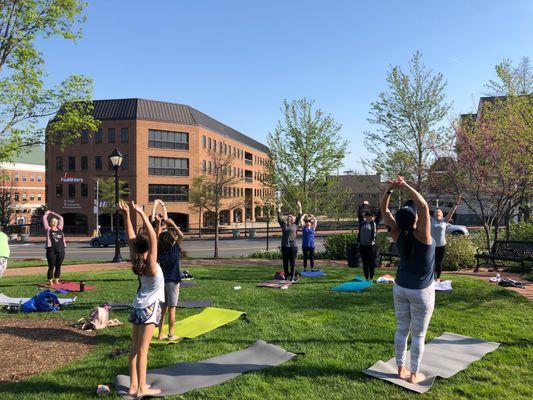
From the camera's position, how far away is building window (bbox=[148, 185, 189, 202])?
5112 centimetres

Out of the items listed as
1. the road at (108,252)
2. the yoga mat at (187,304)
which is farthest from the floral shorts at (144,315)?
the road at (108,252)

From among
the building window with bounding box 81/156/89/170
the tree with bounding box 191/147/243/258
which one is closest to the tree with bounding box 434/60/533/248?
the tree with bounding box 191/147/243/258

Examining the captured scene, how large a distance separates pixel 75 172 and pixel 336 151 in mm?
38361

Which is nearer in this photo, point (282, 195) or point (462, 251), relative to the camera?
point (462, 251)

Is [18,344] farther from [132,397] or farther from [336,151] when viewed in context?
[336,151]

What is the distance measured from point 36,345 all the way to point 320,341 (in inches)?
160

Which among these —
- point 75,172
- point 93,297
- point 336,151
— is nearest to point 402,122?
point 336,151

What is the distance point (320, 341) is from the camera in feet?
19.7

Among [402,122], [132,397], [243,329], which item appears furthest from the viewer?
[402,122]

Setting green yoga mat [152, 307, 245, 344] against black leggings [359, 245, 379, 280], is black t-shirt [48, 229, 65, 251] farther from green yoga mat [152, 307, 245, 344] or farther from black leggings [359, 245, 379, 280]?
black leggings [359, 245, 379, 280]

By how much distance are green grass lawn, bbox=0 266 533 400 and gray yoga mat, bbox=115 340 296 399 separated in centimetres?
15

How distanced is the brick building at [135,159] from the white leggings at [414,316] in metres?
45.3

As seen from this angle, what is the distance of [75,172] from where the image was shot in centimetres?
5206

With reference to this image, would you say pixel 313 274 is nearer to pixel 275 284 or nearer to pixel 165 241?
pixel 275 284
